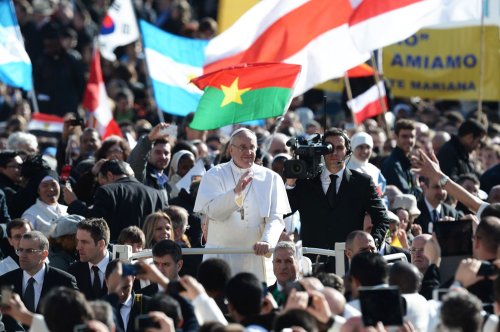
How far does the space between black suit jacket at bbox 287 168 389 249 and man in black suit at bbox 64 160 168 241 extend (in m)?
1.68

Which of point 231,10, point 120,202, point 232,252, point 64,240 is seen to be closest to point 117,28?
point 231,10

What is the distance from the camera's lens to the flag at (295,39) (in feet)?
51.1

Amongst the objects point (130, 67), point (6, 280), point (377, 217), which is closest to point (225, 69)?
point (377, 217)

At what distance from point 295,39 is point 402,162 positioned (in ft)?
5.61

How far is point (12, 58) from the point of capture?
56.3ft

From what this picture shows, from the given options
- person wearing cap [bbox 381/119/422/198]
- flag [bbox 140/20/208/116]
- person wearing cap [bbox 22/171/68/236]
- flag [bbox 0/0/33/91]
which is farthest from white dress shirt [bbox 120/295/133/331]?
flag [bbox 140/20/208/116]

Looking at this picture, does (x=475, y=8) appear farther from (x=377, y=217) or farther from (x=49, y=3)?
(x=49, y=3)

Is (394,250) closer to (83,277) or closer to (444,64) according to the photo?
(83,277)

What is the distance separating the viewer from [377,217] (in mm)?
12336

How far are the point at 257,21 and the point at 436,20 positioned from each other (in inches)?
75.1

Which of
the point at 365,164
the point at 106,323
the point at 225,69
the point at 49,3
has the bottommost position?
the point at 106,323

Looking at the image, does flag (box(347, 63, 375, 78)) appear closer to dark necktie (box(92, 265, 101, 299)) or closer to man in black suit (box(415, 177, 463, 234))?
man in black suit (box(415, 177, 463, 234))

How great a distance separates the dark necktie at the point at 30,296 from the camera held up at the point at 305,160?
86.0 inches

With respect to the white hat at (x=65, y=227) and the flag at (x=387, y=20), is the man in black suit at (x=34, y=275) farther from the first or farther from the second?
the flag at (x=387, y=20)
